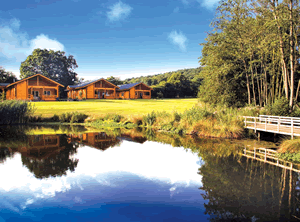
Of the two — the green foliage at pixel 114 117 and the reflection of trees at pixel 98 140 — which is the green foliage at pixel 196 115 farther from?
the green foliage at pixel 114 117

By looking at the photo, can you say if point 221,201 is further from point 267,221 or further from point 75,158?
point 75,158

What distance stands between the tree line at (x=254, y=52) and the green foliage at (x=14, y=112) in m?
18.9

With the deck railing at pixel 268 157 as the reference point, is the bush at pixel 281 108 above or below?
above

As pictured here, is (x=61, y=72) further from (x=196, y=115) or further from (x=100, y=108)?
(x=196, y=115)

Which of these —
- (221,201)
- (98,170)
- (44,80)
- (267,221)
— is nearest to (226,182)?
(221,201)

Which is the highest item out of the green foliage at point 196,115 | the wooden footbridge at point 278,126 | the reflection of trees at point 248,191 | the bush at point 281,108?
the bush at point 281,108

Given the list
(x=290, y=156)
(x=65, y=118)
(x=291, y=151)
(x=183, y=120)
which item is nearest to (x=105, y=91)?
(x=65, y=118)

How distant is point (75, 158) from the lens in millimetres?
12094

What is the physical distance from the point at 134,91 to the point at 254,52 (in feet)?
135

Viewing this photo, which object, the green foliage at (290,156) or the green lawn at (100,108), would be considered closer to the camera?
the green foliage at (290,156)

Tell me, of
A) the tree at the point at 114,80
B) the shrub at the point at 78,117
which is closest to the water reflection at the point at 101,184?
the shrub at the point at 78,117

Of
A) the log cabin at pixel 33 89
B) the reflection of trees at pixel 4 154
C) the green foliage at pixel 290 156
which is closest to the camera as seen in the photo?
the green foliage at pixel 290 156

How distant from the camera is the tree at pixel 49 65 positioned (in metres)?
68.9

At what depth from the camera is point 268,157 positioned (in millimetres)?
11977
